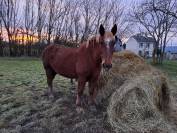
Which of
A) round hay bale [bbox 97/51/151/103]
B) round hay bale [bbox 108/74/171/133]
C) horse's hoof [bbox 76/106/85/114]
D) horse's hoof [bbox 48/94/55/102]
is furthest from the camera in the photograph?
horse's hoof [bbox 48/94/55/102]

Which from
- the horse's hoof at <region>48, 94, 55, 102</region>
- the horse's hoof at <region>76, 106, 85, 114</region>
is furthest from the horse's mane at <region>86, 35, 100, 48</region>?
the horse's hoof at <region>48, 94, 55, 102</region>

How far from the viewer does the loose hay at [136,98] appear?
4.60m

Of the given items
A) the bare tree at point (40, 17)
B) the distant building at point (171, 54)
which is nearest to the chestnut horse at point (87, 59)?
the bare tree at point (40, 17)

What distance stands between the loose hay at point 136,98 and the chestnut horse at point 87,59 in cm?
58

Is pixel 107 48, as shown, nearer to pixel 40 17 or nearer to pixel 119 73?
pixel 119 73

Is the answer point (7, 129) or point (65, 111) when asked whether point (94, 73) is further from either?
point (7, 129)

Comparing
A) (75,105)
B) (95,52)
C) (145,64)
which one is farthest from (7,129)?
(145,64)

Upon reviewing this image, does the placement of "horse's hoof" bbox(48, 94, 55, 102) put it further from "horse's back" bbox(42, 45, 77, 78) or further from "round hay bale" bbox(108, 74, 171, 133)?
"round hay bale" bbox(108, 74, 171, 133)

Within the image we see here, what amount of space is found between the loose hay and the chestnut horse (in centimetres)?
58

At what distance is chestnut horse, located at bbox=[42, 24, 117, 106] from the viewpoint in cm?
496

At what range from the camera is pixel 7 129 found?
15.9ft

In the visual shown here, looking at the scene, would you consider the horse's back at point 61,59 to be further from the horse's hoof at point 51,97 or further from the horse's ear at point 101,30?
the horse's ear at point 101,30

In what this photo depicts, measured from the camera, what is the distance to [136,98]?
16.2ft

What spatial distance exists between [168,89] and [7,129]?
331cm
